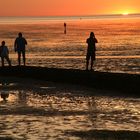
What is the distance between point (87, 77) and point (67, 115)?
715cm

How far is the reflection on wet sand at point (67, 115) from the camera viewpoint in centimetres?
1224

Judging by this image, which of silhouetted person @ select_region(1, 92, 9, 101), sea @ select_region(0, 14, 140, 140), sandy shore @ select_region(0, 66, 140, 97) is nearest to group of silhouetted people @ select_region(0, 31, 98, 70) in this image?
sandy shore @ select_region(0, 66, 140, 97)

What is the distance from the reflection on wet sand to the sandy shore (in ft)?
2.83

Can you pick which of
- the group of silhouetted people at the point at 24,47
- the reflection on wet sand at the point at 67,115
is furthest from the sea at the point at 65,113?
the group of silhouetted people at the point at 24,47

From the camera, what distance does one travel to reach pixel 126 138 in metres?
11.8

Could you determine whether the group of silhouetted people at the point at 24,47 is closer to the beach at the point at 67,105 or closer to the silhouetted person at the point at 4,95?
the beach at the point at 67,105

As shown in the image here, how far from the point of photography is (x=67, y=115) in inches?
575

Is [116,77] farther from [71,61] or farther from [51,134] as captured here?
[71,61]

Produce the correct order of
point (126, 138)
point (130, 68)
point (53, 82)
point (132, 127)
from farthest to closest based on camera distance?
point (130, 68) < point (53, 82) < point (132, 127) < point (126, 138)

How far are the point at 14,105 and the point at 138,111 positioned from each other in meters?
3.95

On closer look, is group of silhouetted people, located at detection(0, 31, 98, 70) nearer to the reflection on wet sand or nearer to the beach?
the beach

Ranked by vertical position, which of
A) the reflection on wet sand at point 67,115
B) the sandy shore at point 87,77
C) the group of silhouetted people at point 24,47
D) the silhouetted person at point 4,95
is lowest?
the reflection on wet sand at point 67,115

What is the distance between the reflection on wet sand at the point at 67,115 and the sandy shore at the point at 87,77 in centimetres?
86

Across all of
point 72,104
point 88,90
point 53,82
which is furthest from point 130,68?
point 72,104
